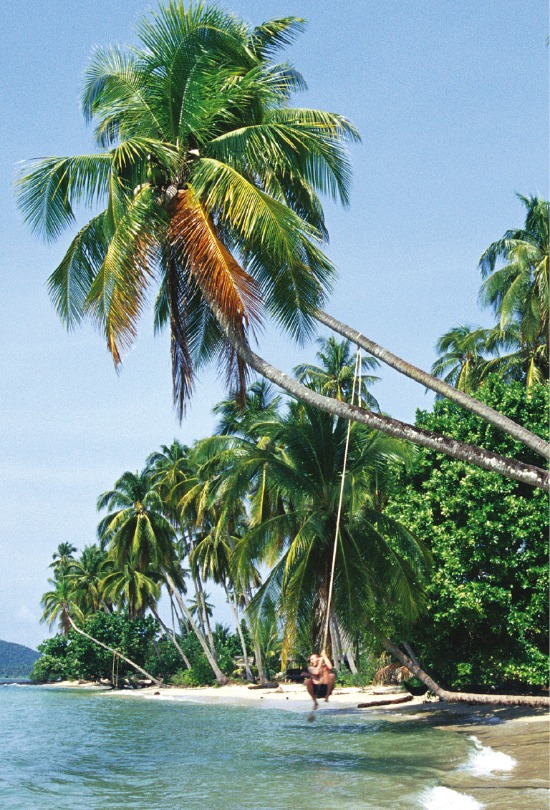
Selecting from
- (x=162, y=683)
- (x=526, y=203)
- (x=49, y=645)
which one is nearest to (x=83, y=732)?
(x=526, y=203)

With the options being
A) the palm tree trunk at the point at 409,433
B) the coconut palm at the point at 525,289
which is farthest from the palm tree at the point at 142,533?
the palm tree trunk at the point at 409,433

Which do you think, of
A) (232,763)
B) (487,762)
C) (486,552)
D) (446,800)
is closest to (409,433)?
(446,800)

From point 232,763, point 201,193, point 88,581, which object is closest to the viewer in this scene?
point 201,193

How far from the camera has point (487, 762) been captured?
15.0 m

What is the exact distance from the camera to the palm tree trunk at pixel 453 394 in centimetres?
766

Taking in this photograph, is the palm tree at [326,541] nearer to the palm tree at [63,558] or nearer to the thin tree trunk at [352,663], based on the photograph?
the thin tree trunk at [352,663]

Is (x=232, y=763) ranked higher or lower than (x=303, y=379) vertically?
lower

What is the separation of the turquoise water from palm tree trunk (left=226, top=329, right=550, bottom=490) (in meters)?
6.26

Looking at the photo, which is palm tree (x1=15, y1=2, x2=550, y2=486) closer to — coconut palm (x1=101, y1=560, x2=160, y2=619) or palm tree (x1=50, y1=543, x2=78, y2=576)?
coconut palm (x1=101, y1=560, x2=160, y2=619)

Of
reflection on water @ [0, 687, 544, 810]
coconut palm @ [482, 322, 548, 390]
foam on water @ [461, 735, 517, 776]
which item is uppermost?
coconut palm @ [482, 322, 548, 390]

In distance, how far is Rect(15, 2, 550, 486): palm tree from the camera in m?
9.94

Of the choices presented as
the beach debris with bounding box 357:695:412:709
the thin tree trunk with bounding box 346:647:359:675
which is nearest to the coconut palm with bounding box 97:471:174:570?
the thin tree trunk with bounding box 346:647:359:675

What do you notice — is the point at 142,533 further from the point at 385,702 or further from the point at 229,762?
the point at 229,762

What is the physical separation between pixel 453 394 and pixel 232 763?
12228 mm
